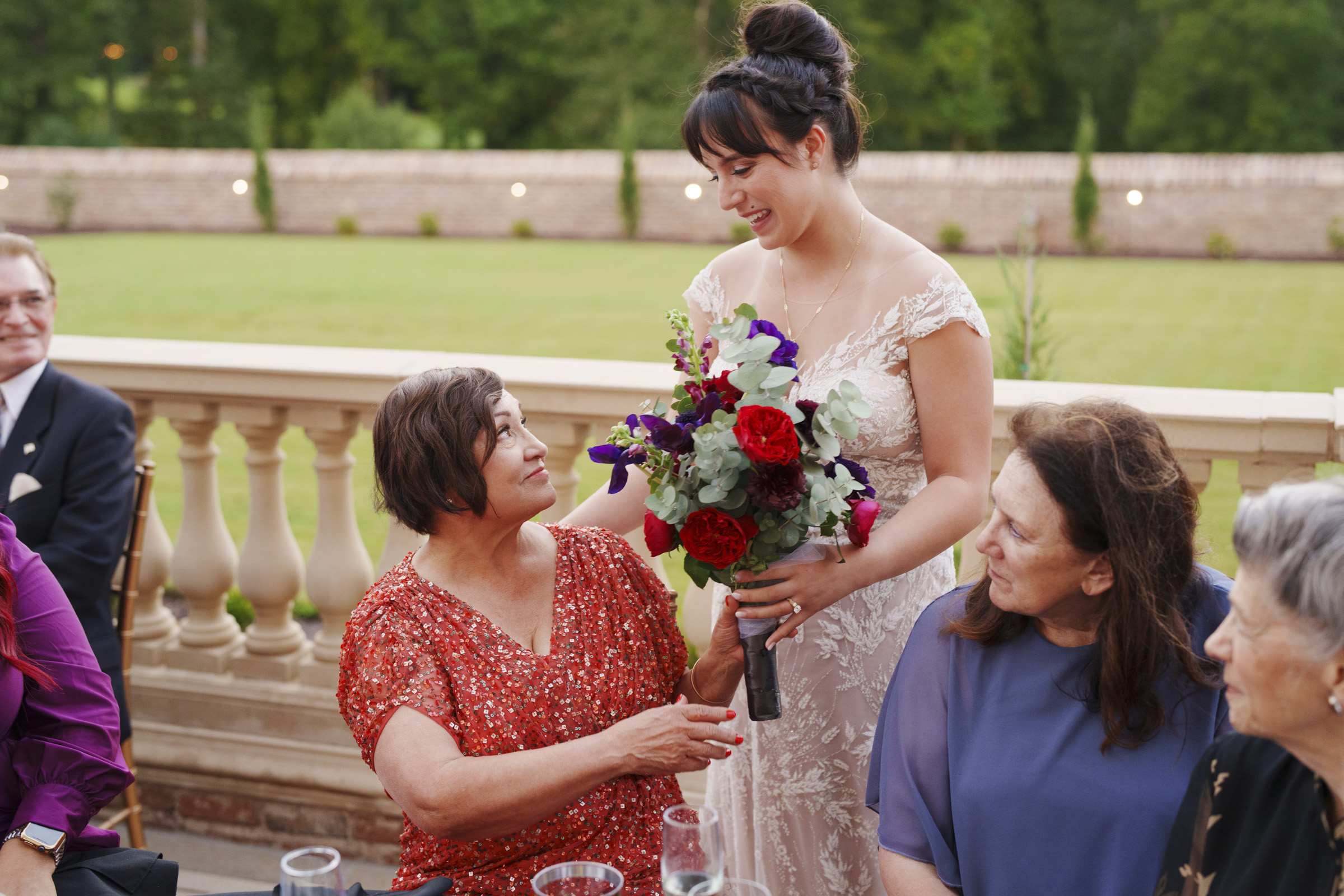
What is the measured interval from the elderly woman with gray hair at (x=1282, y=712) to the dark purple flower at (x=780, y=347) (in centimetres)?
66

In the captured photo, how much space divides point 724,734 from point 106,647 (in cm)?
199

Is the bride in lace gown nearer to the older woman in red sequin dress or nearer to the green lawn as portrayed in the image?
the older woman in red sequin dress

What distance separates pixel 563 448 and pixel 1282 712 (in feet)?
6.94

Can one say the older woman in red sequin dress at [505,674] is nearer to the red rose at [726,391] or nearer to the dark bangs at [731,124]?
the red rose at [726,391]

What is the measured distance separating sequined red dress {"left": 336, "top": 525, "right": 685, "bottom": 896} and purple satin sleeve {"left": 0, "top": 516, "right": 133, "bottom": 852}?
1.79ft

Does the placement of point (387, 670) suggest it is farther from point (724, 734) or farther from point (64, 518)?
point (64, 518)

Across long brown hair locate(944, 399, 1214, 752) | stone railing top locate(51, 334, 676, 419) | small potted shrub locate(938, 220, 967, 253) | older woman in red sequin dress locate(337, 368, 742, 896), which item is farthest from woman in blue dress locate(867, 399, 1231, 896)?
small potted shrub locate(938, 220, 967, 253)

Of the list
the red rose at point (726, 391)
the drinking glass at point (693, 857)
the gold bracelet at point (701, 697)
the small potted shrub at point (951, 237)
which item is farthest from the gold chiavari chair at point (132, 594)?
the small potted shrub at point (951, 237)

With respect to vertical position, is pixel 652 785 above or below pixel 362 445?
above

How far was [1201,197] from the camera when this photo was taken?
2180 centimetres

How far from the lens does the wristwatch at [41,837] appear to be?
213 cm

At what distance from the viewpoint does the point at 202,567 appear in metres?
3.74

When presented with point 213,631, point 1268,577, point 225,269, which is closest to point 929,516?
point 1268,577

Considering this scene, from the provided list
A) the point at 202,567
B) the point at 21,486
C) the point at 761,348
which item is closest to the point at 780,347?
the point at 761,348
